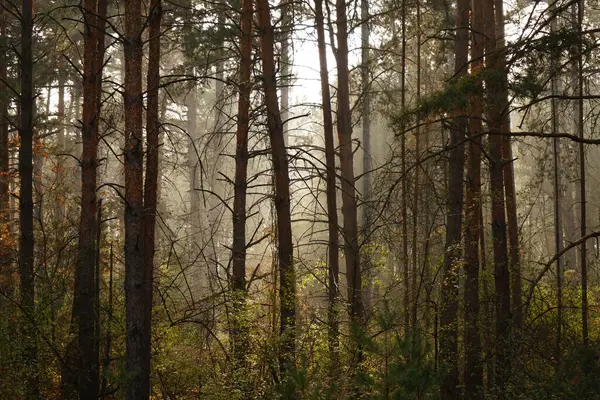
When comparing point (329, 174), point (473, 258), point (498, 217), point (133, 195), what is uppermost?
point (329, 174)

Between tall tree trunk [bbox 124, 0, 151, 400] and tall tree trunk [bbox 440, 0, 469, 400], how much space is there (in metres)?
4.20

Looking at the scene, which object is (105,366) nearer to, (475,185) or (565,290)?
Result: (475,185)

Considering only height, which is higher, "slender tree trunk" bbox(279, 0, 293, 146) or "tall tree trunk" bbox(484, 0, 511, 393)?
"slender tree trunk" bbox(279, 0, 293, 146)

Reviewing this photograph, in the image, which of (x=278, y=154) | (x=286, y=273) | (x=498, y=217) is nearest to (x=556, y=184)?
(x=498, y=217)

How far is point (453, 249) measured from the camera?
984 centimetres

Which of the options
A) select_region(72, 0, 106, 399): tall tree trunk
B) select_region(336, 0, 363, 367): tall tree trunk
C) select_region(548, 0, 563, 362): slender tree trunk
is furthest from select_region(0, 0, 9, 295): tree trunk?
select_region(548, 0, 563, 362): slender tree trunk

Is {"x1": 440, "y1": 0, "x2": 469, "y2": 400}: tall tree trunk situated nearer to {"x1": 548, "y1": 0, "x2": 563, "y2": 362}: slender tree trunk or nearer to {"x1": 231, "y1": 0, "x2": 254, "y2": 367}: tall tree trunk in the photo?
{"x1": 548, "y1": 0, "x2": 563, "y2": 362}: slender tree trunk

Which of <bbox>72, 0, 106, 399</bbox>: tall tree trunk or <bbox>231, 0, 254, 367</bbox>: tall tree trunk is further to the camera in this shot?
<bbox>231, 0, 254, 367</bbox>: tall tree trunk

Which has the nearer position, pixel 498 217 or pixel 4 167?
pixel 498 217

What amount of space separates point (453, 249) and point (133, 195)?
5061mm

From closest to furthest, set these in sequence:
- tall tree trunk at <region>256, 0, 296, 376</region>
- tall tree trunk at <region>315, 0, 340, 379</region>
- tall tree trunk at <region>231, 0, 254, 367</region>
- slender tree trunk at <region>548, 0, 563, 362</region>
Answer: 1. slender tree trunk at <region>548, 0, 563, 362</region>
2. tall tree trunk at <region>256, 0, 296, 376</region>
3. tall tree trunk at <region>315, 0, 340, 379</region>
4. tall tree trunk at <region>231, 0, 254, 367</region>

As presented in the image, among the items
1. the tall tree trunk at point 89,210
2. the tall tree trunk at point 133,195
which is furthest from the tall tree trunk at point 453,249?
the tall tree trunk at point 89,210

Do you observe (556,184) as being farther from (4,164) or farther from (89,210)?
(4,164)

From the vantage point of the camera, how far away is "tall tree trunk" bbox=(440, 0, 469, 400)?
31.1 feet
